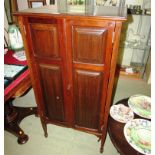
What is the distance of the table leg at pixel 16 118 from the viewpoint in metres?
1.65

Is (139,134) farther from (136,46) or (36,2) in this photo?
(36,2)

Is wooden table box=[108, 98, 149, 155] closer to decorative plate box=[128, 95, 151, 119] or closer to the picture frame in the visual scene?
decorative plate box=[128, 95, 151, 119]

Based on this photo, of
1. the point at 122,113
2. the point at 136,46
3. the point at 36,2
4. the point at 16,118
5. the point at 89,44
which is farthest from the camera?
the point at 136,46

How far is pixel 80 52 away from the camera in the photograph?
98 cm

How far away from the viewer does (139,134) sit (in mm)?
1109

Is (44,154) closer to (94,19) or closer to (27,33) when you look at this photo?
(27,33)

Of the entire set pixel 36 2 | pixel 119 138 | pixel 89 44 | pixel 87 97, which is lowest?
pixel 119 138

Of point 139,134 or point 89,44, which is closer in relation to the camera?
point 89,44

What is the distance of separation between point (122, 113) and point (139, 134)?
0.24m

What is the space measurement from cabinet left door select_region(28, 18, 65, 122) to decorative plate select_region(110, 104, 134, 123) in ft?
1.51

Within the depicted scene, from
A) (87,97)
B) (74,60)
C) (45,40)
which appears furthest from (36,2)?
(87,97)

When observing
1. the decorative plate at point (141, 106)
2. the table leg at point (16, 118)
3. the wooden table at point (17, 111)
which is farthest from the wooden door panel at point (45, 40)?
the table leg at point (16, 118)

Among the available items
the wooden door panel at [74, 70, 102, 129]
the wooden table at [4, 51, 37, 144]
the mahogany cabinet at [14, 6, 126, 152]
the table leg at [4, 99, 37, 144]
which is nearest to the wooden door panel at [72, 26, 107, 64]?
the mahogany cabinet at [14, 6, 126, 152]

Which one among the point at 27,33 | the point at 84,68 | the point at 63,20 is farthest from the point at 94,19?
the point at 27,33
